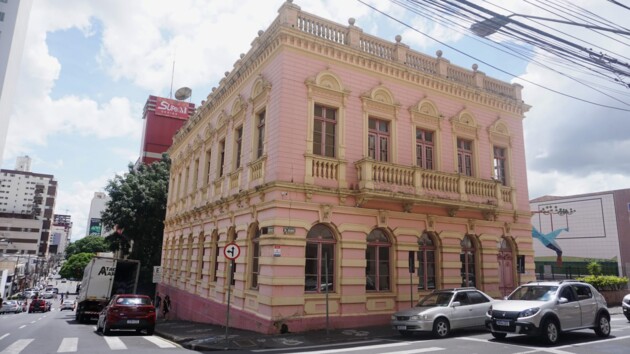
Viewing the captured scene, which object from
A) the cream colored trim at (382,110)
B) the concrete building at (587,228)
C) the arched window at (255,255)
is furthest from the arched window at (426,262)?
the concrete building at (587,228)

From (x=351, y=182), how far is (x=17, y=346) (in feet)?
38.6

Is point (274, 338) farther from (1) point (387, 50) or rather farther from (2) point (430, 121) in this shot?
(1) point (387, 50)

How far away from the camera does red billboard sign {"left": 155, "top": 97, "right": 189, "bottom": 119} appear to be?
52.2m

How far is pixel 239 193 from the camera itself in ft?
54.9

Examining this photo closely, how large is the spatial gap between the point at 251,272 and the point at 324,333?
152 inches

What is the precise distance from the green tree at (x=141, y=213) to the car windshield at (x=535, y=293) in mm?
28781

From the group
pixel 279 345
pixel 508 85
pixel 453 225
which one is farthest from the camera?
pixel 508 85

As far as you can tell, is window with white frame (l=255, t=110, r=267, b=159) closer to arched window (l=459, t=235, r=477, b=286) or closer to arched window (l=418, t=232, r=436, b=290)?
arched window (l=418, t=232, r=436, b=290)

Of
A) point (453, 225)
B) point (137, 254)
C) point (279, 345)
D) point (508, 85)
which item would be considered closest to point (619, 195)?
point (508, 85)

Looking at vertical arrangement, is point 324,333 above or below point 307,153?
below

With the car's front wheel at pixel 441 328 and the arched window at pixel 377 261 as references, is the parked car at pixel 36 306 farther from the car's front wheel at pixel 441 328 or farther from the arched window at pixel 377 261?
the car's front wheel at pixel 441 328

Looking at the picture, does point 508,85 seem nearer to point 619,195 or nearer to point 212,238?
point 212,238

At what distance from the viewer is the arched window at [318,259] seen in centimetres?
1449

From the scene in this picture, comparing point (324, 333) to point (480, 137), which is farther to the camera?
point (480, 137)
